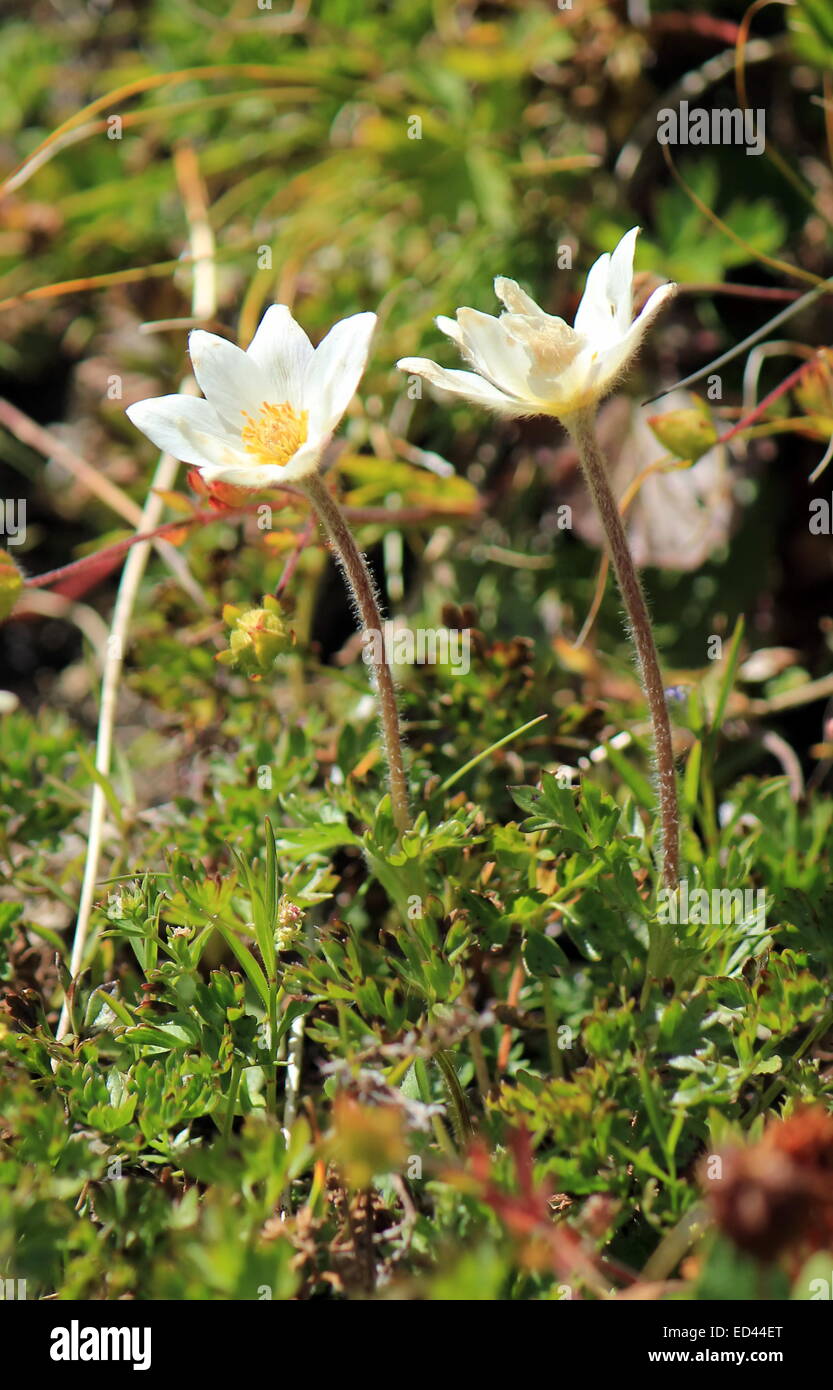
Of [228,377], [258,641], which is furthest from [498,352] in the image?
[258,641]

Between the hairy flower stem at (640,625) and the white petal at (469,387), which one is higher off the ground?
the white petal at (469,387)

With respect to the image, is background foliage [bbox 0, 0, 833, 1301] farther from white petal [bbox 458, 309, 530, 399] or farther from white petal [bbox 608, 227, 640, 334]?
white petal [bbox 608, 227, 640, 334]

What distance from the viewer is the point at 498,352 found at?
6.75 ft

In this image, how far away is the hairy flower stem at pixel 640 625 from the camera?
2086mm

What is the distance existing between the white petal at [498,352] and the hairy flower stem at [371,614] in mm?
381

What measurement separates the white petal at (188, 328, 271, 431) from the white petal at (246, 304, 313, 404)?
2 centimetres

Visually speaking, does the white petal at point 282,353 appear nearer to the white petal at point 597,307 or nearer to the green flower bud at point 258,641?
the green flower bud at point 258,641

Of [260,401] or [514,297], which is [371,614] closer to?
[260,401]

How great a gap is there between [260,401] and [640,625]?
2.98 ft

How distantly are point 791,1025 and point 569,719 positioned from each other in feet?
3.04

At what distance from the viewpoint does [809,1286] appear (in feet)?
5.01

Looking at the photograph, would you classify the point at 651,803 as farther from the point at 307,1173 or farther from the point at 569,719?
the point at 307,1173

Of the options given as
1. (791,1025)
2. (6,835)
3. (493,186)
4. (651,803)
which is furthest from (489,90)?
(791,1025)

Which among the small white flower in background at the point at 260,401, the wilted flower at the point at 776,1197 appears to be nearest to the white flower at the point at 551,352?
the small white flower in background at the point at 260,401
